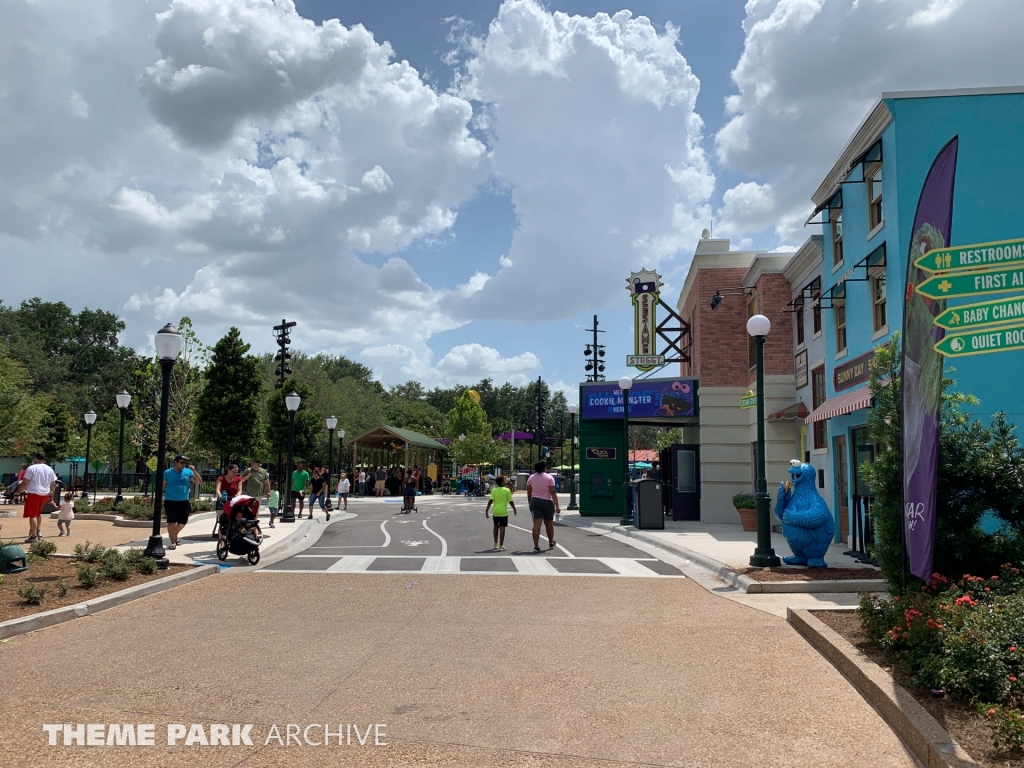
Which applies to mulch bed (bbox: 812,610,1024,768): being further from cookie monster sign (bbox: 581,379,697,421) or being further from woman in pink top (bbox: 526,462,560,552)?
cookie monster sign (bbox: 581,379,697,421)

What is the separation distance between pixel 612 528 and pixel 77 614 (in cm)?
1508

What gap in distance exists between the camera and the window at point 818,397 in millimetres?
18312

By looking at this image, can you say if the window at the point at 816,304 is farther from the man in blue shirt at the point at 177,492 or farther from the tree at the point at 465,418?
the tree at the point at 465,418

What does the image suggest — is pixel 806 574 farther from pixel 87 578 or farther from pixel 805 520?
pixel 87 578

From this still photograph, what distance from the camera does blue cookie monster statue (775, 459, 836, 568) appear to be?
11773mm

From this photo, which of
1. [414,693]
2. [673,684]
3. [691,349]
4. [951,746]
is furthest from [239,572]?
[691,349]

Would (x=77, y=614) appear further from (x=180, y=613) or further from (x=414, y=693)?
(x=414, y=693)

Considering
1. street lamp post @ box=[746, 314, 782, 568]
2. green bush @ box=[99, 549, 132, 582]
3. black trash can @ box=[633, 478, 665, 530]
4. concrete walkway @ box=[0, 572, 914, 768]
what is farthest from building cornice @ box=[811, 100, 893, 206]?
green bush @ box=[99, 549, 132, 582]

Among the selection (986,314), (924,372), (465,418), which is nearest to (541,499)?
(986,314)

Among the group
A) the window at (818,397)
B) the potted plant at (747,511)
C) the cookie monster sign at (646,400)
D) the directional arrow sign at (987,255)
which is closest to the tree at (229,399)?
the cookie monster sign at (646,400)

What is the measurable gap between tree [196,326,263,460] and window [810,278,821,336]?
20194 millimetres

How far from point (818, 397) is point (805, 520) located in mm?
8108

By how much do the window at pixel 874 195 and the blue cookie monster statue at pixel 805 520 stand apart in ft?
17.3

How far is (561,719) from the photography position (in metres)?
5.11
